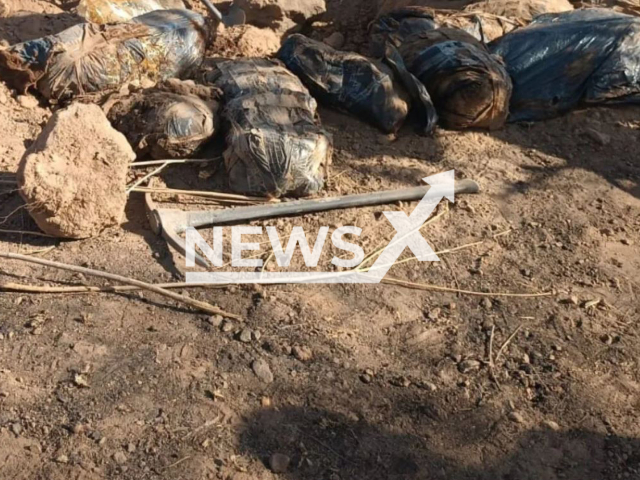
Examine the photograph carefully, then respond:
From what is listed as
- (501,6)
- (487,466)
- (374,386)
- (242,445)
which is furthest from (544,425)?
(501,6)

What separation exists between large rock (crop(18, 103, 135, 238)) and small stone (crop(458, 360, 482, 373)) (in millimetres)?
1616

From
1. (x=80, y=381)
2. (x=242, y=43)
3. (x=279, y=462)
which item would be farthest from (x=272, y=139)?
(x=279, y=462)

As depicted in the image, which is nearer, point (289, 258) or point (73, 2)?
point (289, 258)

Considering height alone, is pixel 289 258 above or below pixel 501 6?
below

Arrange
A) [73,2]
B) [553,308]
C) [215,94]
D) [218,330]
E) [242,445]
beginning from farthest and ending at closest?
1. [73,2]
2. [215,94]
3. [553,308]
4. [218,330]
5. [242,445]

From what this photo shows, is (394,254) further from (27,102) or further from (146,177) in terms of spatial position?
(27,102)

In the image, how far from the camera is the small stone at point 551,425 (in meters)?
2.93

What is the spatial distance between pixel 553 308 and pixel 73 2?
3601 millimetres

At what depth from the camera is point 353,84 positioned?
446 cm

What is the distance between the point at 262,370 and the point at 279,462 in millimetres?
439

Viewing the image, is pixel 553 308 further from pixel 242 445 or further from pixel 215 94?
pixel 215 94

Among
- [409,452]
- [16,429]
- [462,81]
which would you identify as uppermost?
[462,81]

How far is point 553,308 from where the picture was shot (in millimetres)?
3482

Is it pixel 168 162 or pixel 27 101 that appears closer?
pixel 168 162
